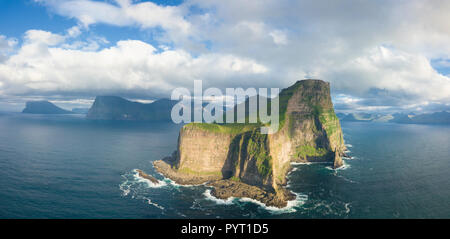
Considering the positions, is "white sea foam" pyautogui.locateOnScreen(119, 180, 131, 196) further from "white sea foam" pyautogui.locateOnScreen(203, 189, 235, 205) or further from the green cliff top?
the green cliff top

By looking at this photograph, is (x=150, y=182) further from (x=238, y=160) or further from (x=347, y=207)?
(x=347, y=207)

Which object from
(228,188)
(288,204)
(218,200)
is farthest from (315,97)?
(218,200)

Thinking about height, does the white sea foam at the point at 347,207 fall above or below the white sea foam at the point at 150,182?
below

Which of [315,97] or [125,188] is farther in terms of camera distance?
[315,97]

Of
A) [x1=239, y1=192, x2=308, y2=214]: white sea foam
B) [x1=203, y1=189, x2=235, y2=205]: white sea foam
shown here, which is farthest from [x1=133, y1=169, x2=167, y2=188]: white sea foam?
[x1=239, y1=192, x2=308, y2=214]: white sea foam

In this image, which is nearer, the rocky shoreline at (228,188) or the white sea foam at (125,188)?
the rocky shoreline at (228,188)

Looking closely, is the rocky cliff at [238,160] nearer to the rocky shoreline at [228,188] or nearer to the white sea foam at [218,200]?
the rocky shoreline at [228,188]

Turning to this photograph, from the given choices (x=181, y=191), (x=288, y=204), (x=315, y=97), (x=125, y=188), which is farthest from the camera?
(x=315, y=97)

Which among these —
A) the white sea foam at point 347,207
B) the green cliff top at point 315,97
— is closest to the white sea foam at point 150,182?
the white sea foam at point 347,207

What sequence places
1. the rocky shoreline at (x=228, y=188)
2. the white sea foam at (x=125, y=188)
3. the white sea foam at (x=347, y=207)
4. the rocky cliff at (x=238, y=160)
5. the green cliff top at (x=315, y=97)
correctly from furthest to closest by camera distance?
the green cliff top at (x=315, y=97) → the rocky cliff at (x=238, y=160) → the white sea foam at (x=125, y=188) → the rocky shoreline at (x=228, y=188) → the white sea foam at (x=347, y=207)
